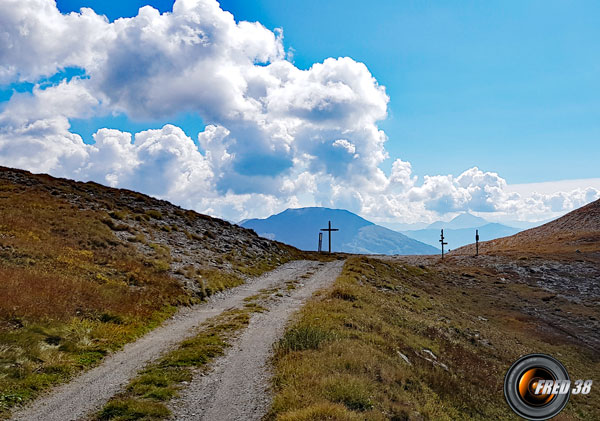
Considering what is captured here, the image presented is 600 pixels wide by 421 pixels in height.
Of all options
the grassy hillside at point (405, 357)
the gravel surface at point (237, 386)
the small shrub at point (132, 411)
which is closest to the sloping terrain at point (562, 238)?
the grassy hillside at point (405, 357)

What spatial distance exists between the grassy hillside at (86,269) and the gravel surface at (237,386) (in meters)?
4.88

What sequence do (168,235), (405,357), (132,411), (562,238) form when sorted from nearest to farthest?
(132,411)
(405,357)
(168,235)
(562,238)

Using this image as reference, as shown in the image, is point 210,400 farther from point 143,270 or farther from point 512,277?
point 512,277

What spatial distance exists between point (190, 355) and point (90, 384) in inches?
134

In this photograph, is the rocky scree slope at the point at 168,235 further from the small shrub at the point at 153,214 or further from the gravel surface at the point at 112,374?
the gravel surface at the point at 112,374

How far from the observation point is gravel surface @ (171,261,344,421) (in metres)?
9.45

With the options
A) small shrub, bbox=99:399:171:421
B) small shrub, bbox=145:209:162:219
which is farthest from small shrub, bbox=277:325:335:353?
small shrub, bbox=145:209:162:219

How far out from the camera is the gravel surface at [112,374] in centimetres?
959

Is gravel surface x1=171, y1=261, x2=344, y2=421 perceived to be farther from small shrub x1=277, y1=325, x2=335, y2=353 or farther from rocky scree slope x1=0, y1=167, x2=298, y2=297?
rocky scree slope x1=0, y1=167, x2=298, y2=297

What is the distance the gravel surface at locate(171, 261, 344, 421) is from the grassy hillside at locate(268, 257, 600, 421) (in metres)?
0.61

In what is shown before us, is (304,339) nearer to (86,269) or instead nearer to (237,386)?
(237,386)

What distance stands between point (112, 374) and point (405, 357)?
11.8 metres

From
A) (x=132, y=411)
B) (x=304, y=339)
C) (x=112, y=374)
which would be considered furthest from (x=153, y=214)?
(x=132, y=411)

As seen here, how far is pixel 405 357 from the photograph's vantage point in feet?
50.0
